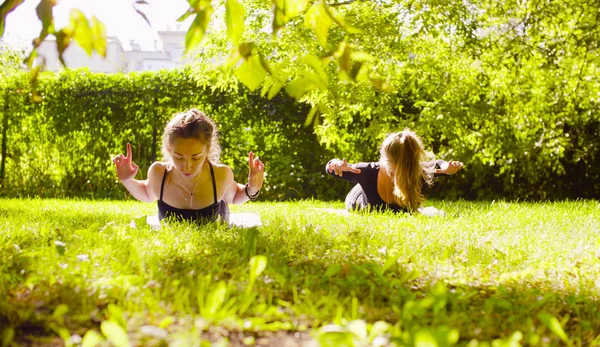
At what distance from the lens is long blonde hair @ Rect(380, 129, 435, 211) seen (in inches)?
232

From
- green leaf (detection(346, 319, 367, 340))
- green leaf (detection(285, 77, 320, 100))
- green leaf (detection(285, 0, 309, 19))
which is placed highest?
green leaf (detection(285, 0, 309, 19))

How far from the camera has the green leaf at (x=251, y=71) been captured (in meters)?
1.66

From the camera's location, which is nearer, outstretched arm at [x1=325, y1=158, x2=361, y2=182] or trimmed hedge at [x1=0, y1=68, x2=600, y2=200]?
outstretched arm at [x1=325, y1=158, x2=361, y2=182]

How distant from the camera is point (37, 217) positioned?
14.9 feet

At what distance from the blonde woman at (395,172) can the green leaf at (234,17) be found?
166 inches

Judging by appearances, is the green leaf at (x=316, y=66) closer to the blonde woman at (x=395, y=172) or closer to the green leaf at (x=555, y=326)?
the green leaf at (x=555, y=326)

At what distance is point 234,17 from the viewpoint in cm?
162

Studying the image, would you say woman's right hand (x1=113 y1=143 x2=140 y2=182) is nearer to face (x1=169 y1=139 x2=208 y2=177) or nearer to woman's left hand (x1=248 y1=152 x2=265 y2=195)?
face (x1=169 y1=139 x2=208 y2=177)

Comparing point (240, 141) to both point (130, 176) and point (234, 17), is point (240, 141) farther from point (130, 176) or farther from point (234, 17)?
point (234, 17)

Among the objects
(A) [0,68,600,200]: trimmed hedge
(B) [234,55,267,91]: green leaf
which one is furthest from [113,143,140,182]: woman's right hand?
(A) [0,68,600,200]: trimmed hedge

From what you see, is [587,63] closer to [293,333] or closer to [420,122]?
[420,122]

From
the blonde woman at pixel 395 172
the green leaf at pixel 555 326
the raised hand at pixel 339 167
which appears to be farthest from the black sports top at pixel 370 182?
the green leaf at pixel 555 326

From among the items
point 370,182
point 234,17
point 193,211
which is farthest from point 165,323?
point 370,182

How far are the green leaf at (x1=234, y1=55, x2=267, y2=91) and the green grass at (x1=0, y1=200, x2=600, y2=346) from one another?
0.69 meters
